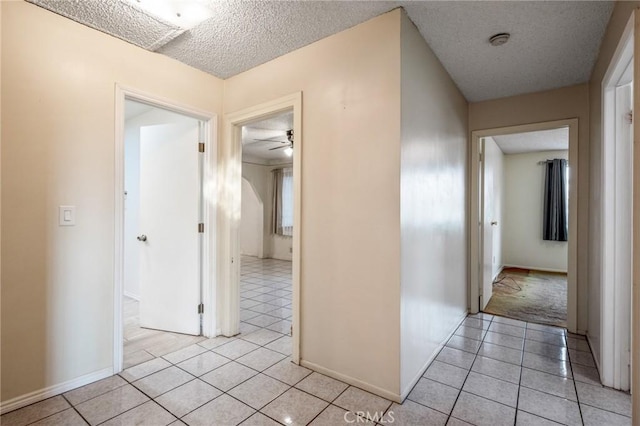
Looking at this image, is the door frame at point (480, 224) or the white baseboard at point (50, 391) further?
the door frame at point (480, 224)

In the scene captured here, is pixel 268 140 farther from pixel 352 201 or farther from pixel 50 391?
pixel 50 391

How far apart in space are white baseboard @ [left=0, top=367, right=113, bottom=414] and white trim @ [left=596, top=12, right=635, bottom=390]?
347 centimetres

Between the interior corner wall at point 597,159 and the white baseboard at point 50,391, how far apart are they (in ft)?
11.9

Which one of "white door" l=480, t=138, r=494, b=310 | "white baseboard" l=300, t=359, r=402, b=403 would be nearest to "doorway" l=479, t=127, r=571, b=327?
"white door" l=480, t=138, r=494, b=310

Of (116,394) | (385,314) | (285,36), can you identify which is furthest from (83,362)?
(285,36)

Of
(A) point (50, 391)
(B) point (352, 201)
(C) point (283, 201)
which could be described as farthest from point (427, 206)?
(C) point (283, 201)

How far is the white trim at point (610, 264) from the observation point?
1983 mm

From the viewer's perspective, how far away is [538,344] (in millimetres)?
2723

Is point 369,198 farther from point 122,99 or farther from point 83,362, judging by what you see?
point 83,362

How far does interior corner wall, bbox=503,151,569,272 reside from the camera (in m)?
6.20

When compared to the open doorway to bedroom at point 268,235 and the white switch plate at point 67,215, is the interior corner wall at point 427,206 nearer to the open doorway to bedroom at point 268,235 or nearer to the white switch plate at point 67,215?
the open doorway to bedroom at point 268,235

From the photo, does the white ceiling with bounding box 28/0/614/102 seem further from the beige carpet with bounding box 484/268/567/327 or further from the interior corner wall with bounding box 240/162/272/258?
the interior corner wall with bounding box 240/162/272/258

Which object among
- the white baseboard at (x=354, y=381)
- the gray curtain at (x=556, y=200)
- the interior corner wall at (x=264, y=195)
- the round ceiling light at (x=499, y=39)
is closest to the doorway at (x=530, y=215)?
the gray curtain at (x=556, y=200)

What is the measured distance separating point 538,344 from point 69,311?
376 cm
